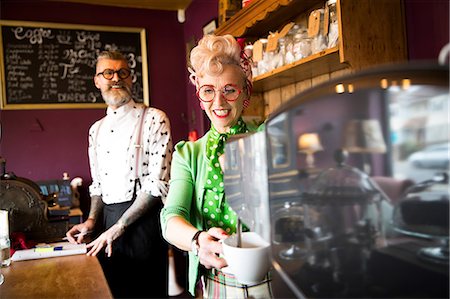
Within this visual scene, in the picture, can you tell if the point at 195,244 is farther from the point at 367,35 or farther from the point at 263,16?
the point at 263,16

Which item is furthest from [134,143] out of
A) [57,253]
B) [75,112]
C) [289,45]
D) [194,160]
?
[75,112]

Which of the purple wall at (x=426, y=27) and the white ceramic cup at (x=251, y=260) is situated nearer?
the white ceramic cup at (x=251, y=260)

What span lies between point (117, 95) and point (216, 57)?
110 centimetres

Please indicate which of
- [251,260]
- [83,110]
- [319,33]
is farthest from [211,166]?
[83,110]

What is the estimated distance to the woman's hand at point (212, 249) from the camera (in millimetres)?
539

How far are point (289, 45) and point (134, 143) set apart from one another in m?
0.81

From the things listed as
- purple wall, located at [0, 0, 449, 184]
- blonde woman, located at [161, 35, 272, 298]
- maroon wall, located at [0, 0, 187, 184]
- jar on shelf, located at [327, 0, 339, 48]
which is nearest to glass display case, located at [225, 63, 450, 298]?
blonde woman, located at [161, 35, 272, 298]

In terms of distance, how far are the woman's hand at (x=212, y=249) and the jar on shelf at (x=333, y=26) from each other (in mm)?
1045

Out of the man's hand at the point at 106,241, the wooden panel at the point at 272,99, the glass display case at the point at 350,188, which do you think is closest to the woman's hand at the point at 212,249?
the glass display case at the point at 350,188

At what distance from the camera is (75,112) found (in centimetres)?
333

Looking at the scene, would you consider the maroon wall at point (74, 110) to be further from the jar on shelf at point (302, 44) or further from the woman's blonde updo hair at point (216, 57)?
the woman's blonde updo hair at point (216, 57)

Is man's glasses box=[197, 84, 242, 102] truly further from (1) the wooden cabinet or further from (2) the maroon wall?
(2) the maroon wall

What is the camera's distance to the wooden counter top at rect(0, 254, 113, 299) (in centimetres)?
95

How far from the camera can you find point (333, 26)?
1.41 meters
